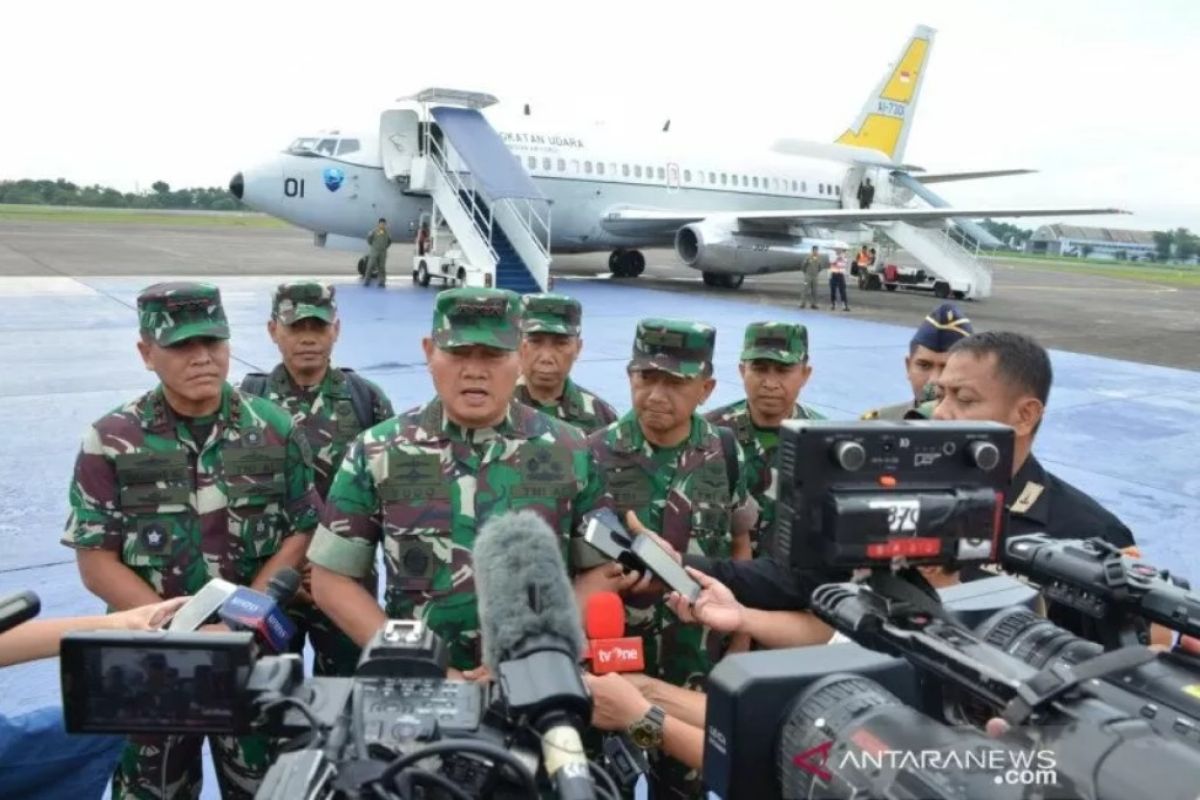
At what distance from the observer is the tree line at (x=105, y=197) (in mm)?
88188

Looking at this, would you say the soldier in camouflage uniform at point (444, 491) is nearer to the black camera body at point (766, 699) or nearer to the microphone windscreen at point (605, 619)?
the microphone windscreen at point (605, 619)

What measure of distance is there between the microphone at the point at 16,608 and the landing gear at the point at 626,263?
24.0m

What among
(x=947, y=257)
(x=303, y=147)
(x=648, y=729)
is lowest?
(x=648, y=729)

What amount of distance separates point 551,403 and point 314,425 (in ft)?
3.48

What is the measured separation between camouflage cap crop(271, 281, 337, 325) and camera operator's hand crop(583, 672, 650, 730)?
2473 millimetres

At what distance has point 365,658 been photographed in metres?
1.53

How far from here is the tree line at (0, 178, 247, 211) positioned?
88.2 m

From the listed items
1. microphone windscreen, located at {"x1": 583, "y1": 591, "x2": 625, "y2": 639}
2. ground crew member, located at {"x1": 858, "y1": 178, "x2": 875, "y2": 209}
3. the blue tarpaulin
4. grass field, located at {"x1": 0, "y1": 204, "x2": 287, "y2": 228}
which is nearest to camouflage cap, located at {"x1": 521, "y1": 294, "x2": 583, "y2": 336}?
microphone windscreen, located at {"x1": 583, "y1": 591, "x2": 625, "y2": 639}

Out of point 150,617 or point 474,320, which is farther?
point 474,320

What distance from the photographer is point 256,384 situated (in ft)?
14.1

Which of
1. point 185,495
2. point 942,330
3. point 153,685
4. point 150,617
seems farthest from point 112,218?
point 153,685

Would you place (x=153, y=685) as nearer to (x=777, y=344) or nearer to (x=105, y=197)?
(x=777, y=344)

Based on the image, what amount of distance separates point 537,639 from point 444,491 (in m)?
1.31

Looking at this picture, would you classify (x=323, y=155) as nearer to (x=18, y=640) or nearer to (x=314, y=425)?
(x=314, y=425)
